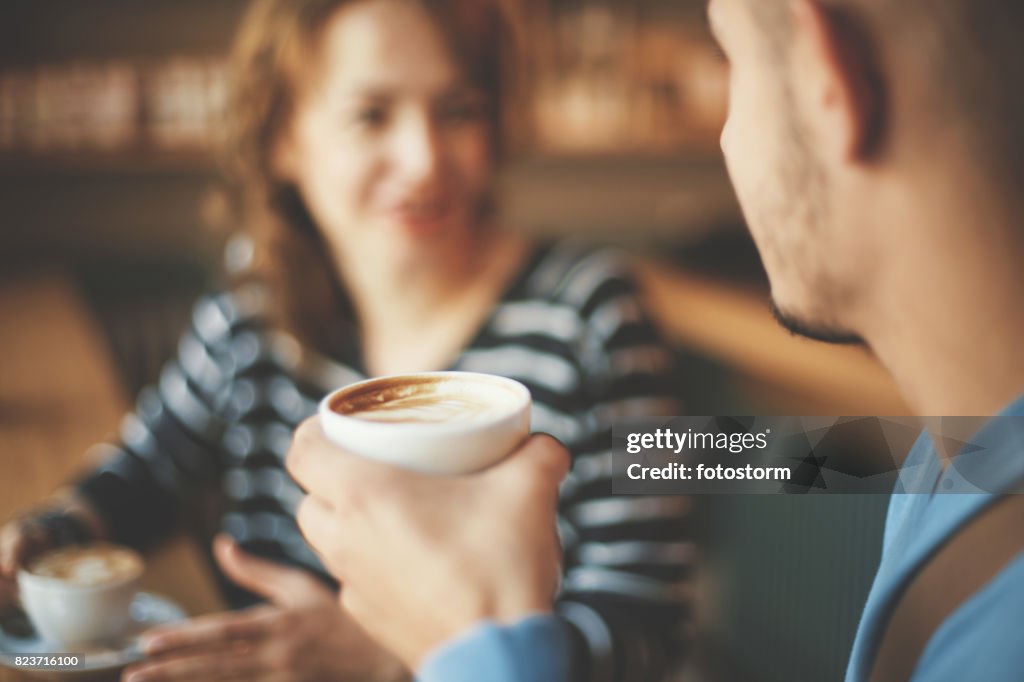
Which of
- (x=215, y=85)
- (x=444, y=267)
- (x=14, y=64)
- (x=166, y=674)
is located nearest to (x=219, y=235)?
(x=215, y=85)

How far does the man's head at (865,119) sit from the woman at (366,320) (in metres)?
0.28

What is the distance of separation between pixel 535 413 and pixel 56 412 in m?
0.52

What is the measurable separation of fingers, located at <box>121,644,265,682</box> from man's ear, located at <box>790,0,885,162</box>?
0.38m

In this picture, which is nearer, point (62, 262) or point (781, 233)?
point (781, 233)

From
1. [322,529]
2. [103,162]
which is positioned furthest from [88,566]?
[103,162]

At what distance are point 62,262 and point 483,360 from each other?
125 cm

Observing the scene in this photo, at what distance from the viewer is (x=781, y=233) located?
0.28 meters

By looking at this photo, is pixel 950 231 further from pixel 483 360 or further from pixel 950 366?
pixel 483 360

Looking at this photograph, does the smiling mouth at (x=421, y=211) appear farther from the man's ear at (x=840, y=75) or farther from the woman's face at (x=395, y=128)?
the man's ear at (x=840, y=75)

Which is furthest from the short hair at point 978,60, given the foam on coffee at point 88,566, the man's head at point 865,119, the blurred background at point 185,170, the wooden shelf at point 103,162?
the wooden shelf at point 103,162

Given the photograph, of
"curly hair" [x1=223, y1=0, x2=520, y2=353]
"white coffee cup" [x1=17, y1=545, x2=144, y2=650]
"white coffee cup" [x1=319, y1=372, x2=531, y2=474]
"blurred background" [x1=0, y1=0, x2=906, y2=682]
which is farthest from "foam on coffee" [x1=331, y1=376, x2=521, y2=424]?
"blurred background" [x1=0, y1=0, x2=906, y2=682]

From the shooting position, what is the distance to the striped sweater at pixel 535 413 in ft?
1.95

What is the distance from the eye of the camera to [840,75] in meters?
0.24

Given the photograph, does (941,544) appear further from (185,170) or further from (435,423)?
(185,170)
